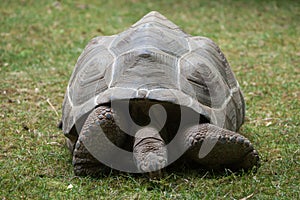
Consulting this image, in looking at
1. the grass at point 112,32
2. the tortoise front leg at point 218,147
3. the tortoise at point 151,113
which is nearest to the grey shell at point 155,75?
the tortoise at point 151,113

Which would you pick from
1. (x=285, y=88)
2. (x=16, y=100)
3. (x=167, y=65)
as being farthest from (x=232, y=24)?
(x=167, y=65)

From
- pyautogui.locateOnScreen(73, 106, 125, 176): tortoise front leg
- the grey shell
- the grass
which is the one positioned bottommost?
the grass

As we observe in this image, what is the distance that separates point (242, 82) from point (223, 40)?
1850mm

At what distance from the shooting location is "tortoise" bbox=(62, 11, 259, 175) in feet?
11.0

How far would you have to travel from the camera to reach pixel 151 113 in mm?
3484

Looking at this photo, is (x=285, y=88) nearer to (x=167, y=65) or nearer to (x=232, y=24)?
(x=167, y=65)

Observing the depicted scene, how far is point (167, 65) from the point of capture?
11.8 feet

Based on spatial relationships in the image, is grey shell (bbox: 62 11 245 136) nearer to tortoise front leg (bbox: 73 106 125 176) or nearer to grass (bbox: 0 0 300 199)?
tortoise front leg (bbox: 73 106 125 176)

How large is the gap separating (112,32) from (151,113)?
188 inches

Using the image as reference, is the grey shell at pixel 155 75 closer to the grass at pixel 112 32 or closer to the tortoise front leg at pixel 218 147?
the tortoise front leg at pixel 218 147

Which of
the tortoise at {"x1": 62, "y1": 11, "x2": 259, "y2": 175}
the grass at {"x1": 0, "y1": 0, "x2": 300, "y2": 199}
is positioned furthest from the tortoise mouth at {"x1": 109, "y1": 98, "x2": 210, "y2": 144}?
the grass at {"x1": 0, "y1": 0, "x2": 300, "y2": 199}

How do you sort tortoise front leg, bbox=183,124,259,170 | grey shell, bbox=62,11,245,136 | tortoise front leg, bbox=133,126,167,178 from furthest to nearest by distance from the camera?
grey shell, bbox=62,11,245,136
tortoise front leg, bbox=183,124,259,170
tortoise front leg, bbox=133,126,167,178

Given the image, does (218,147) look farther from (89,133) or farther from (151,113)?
(89,133)

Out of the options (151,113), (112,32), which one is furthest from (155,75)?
(112,32)
